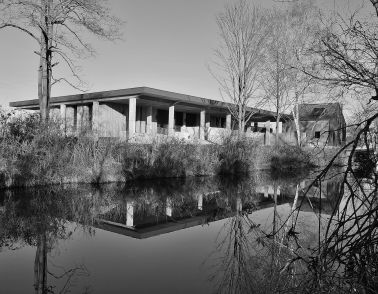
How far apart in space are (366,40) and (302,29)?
19.6 meters

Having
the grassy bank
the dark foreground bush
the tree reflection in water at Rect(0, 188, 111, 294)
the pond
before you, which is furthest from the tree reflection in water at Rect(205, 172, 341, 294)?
the dark foreground bush

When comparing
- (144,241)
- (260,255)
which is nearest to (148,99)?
(144,241)

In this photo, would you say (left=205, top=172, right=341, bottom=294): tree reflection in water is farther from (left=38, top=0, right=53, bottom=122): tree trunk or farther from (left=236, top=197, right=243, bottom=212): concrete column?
(left=38, top=0, right=53, bottom=122): tree trunk

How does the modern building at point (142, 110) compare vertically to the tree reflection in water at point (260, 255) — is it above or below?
above

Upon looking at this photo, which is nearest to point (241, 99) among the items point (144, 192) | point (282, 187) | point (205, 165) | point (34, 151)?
point (205, 165)

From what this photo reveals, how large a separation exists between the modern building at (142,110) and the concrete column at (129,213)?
10.3 meters

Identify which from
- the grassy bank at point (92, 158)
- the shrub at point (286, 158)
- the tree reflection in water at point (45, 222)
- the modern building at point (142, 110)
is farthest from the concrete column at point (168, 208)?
the shrub at point (286, 158)

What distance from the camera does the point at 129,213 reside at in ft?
26.6

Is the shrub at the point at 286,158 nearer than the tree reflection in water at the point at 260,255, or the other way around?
the tree reflection in water at the point at 260,255

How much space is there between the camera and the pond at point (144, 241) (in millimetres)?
4039

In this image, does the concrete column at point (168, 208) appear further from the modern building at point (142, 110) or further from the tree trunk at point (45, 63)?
the modern building at point (142, 110)

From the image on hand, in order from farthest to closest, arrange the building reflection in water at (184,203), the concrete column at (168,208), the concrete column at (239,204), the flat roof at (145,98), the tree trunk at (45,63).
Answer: the flat roof at (145,98) → the tree trunk at (45,63) → the concrete column at (239,204) → the concrete column at (168,208) → the building reflection in water at (184,203)

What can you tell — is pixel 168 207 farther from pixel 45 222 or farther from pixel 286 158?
pixel 286 158

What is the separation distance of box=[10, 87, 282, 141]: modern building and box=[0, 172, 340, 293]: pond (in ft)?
33.3
